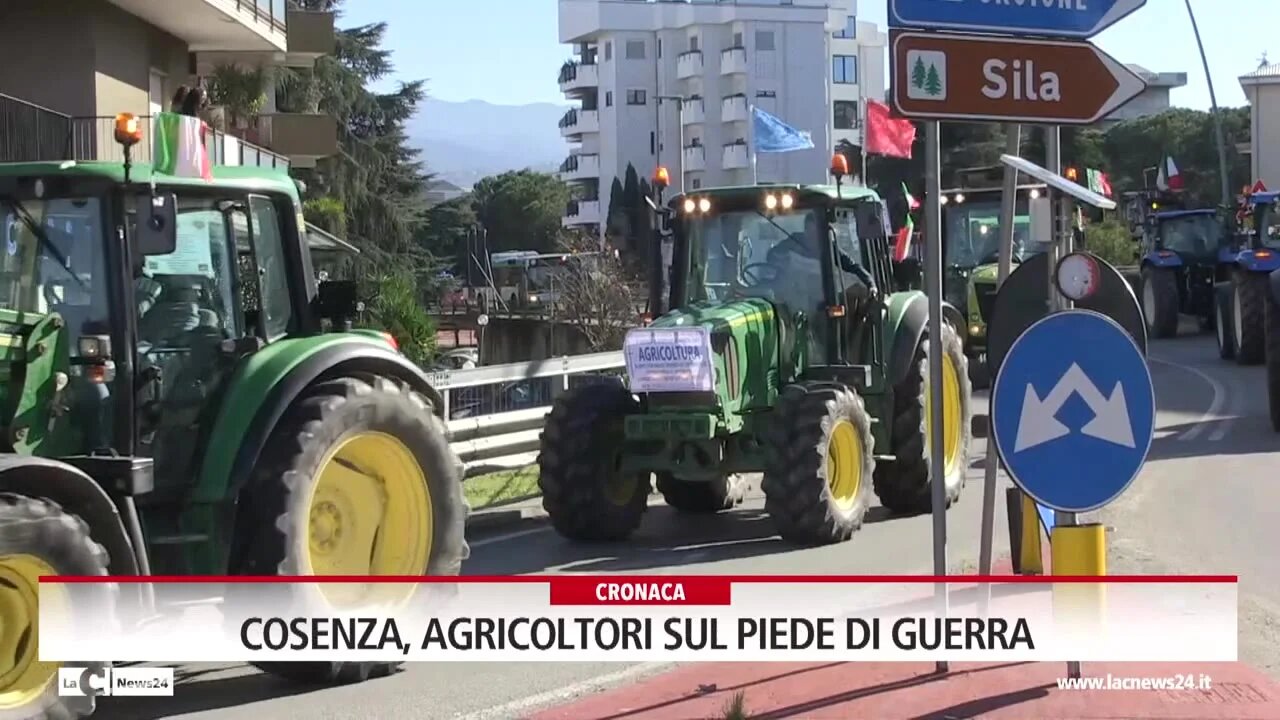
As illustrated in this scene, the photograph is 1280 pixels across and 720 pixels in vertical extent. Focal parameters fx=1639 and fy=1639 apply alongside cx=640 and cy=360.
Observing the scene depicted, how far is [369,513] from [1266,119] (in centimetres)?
5960

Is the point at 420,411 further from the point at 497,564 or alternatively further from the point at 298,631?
the point at 497,564

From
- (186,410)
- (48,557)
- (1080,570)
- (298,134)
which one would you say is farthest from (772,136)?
(48,557)

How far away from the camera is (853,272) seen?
11578mm

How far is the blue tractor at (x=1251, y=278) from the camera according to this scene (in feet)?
67.2

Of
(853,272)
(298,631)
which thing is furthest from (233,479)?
(853,272)

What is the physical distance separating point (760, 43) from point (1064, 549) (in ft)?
273

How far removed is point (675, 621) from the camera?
23.9ft

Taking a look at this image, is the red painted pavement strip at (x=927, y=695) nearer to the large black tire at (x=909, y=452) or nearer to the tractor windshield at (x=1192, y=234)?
the large black tire at (x=909, y=452)

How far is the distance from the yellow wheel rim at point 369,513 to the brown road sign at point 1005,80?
2.92 m

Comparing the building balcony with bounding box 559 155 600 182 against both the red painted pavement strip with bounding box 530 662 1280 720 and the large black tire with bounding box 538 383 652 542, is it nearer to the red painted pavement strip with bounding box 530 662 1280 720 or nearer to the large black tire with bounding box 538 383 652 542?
the large black tire with bounding box 538 383 652 542

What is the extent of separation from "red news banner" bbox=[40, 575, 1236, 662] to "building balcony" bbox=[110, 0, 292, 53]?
57.0 ft

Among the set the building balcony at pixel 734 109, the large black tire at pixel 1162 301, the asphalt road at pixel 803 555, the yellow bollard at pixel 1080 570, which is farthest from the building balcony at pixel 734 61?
the yellow bollard at pixel 1080 570

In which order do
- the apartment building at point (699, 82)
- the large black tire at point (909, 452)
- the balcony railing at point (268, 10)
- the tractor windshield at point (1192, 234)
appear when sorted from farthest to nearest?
the apartment building at point (699, 82) → the tractor windshield at point (1192, 234) → the balcony railing at point (268, 10) → the large black tire at point (909, 452)

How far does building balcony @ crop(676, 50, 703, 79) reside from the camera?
8812cm
